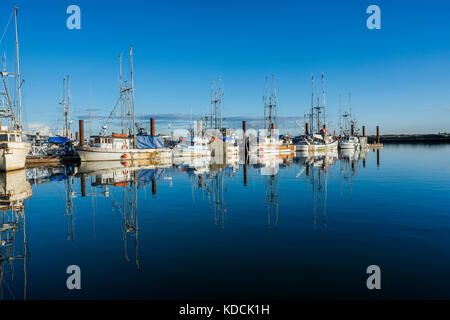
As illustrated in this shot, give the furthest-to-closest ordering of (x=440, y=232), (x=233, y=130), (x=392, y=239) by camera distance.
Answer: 1. (x=233, y=130)
2. (x=440, y=232)
3. (x=392, y=239)

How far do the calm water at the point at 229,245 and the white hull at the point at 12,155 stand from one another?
17003mm

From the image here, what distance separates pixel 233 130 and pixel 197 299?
3237 inches

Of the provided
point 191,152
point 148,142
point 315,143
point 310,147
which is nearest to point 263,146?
point 191,152

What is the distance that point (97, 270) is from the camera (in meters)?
9.00

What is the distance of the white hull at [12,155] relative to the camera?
35.3m

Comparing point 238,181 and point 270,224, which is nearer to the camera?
point 270,224

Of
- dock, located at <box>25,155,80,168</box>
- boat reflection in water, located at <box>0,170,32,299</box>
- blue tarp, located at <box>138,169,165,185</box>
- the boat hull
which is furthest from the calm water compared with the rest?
the boat hull

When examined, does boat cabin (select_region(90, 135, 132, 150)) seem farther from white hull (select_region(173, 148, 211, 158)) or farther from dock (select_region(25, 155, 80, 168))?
white hull (select_region(173, 148, 211, 158))

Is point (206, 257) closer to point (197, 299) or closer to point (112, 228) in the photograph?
point (197, 299)

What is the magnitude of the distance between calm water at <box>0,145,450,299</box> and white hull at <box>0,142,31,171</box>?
669 inches

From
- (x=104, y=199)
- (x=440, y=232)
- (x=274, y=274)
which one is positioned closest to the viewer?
(x=274, y=274)

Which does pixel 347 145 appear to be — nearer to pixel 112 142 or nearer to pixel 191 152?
pixel 191 152

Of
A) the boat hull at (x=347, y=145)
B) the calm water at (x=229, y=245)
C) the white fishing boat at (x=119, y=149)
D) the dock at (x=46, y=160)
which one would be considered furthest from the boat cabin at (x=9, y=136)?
the boat hull at (x=347, y=145)

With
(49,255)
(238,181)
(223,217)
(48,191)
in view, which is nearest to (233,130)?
(238,181)
